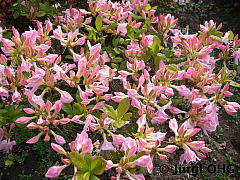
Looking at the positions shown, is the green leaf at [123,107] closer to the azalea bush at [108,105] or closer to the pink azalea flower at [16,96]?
the azalea bush at [108,105]

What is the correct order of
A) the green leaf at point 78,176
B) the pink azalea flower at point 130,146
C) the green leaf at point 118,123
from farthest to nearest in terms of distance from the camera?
the green leaf at point 118,123 < the pink azalea flower at point 130,146 < the green leaf at point 78,176

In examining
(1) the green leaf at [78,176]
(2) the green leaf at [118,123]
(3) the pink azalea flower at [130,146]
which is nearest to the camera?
(1) the green leaf at [78,176]

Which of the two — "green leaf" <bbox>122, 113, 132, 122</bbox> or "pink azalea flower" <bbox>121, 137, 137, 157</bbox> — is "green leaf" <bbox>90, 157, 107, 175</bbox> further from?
"green leaf" <bbox>122, 113, 132, 122</bbox>

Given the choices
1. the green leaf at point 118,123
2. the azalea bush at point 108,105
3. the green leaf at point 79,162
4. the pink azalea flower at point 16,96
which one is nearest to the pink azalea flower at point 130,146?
the azalea bush at point 108,105

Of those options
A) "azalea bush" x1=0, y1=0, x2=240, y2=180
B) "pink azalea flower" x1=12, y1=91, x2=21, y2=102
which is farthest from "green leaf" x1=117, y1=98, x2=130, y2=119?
"pink azalea flower" x1=12, y1=91, x2=21, y2=102

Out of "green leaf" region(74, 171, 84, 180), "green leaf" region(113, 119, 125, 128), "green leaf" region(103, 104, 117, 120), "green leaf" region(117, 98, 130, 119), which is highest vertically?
"green leaf" region(117, 98, 130, 119)

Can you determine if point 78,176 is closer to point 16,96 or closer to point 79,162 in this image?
point 79,162

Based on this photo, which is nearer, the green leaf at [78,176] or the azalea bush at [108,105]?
the green leaf at [78,176]

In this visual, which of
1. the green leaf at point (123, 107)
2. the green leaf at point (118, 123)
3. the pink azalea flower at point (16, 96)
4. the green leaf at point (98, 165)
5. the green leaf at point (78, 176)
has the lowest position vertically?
the green leaf at point (78, 176)

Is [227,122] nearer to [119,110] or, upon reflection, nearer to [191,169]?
[191,169]

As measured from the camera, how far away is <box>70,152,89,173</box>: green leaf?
1.11 m

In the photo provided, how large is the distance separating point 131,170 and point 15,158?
1256 mm

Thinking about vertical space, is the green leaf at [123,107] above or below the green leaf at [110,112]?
above

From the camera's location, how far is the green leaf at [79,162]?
1107 mm
